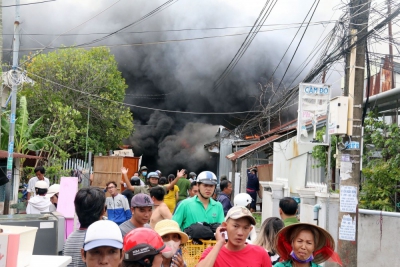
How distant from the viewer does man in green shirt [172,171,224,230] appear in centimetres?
492

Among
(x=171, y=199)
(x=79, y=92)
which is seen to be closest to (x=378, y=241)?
(x=171, y=199)

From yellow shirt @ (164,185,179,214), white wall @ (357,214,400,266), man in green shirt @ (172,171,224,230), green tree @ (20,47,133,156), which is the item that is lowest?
white wall @ (357,214,400,266)

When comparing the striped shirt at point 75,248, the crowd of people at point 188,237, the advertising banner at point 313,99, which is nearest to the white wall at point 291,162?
the advertising banner at point 313,99

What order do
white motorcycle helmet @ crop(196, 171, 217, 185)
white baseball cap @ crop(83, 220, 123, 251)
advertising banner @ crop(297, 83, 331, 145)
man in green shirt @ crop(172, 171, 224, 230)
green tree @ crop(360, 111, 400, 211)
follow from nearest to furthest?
white baseball cap @ crop(83, 220, 123, 251), man in green shirt @ crop(172, 171, 224, 230), white motorcycle helmet @ crop(196, 171, 217, 185), advertising banner @ crop(297, 83, 331, 145), green tree @ crop(360, 111, 400, 211)

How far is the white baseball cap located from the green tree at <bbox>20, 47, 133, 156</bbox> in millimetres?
19639

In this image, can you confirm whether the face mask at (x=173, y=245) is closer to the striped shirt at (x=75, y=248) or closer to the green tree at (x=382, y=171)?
the striped shirt at (x=75, y=248)

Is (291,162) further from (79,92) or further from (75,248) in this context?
(79,92)

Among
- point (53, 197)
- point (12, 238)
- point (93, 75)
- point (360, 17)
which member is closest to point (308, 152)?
point (360, 17)

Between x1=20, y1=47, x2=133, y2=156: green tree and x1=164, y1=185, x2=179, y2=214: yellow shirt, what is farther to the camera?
x1=20, y1=47, x2=133, y2=156: green tree

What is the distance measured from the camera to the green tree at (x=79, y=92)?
23344mm

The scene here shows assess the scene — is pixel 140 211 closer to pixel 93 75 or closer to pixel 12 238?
pixel 12 238

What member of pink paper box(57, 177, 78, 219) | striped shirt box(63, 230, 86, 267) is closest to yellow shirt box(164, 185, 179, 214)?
pink paper box(57, 177, 78, 219)

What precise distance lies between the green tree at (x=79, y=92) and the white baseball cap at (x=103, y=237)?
1964 cm

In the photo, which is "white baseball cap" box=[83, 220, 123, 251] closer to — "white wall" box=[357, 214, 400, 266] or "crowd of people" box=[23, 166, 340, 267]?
"crowd of people" box=[23, 166, 340, 267]
